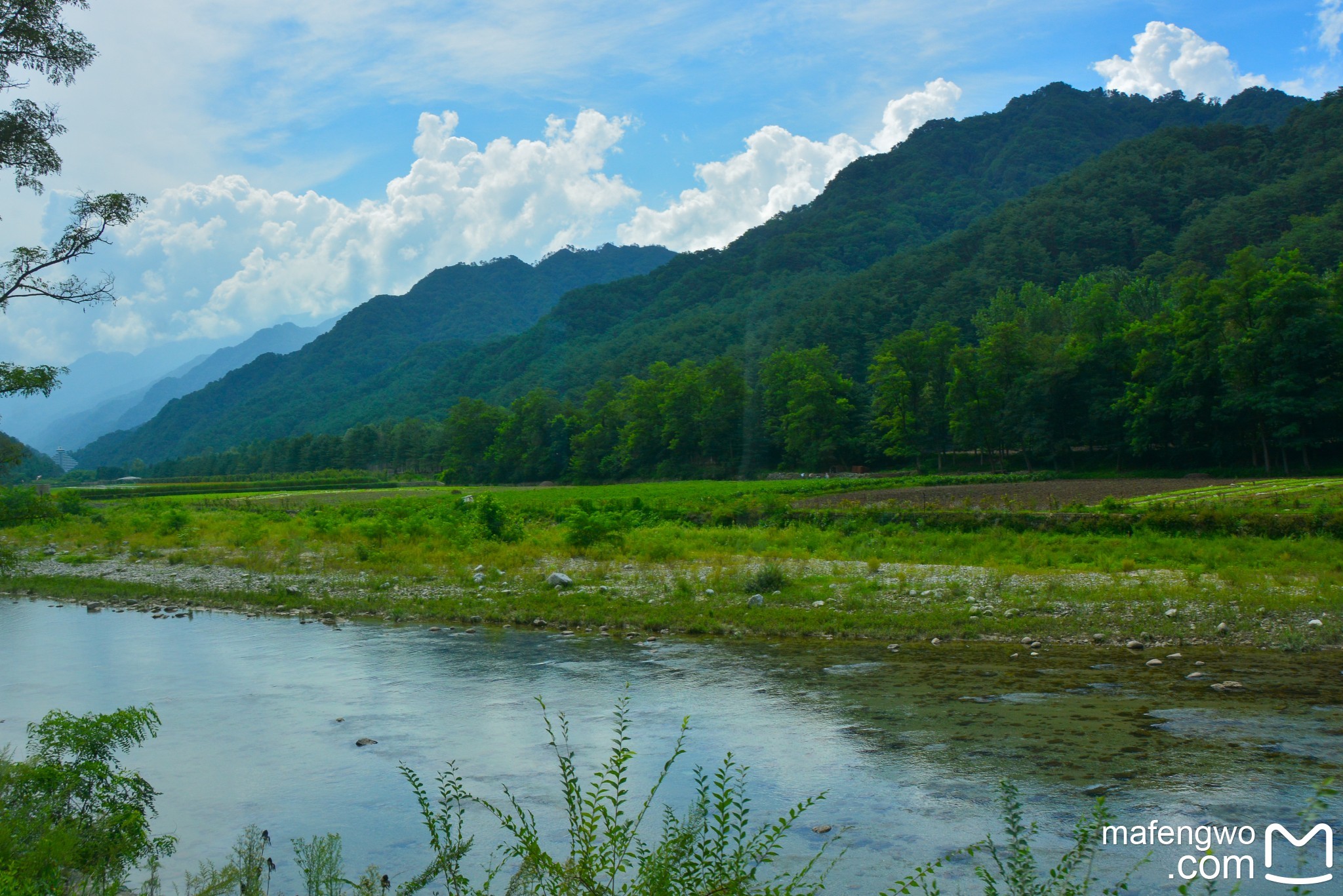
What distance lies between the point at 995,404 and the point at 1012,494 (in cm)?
2976

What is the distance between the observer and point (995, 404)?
72.6 m

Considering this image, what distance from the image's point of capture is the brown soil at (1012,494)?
34.2 m

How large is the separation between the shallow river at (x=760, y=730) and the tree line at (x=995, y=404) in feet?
153

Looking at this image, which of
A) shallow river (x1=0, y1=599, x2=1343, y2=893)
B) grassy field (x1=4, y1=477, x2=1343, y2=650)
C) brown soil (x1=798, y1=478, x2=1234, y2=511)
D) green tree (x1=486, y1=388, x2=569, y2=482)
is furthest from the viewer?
green tree (x1=486, y1=388, x2=569, y2=482)

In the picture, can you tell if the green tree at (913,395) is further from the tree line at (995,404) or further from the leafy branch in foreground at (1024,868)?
the leafy branch in foreground at (1024,868)

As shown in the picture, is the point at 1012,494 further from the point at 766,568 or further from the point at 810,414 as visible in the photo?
the point at 810,414

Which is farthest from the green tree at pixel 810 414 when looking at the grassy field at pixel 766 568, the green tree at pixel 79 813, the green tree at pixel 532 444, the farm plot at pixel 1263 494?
the green tree at pixel 79 813

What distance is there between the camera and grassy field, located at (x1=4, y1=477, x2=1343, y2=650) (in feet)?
57.0

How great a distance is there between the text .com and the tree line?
50.6m

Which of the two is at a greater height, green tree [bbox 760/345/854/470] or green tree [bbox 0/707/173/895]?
green tree [bbox 760/345/854/470]
